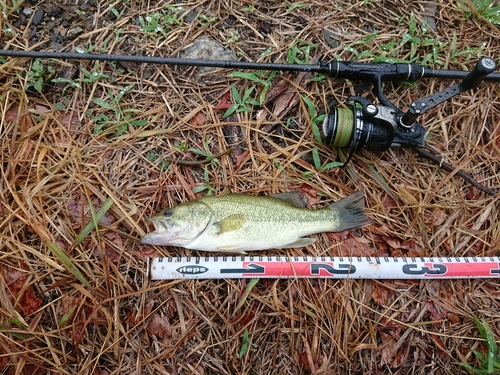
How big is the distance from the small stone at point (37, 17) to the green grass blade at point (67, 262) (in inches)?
88.0

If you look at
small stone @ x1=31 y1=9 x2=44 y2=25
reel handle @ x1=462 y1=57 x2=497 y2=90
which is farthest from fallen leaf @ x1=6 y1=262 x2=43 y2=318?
reel handle @ x1=462 y1=57 x2=497 y2=90

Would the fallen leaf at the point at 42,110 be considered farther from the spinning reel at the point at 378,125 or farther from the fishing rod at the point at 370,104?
the spinning reel at the point at 378,125

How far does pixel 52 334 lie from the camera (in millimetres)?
2875

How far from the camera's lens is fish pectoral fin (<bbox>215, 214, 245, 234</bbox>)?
3.08m

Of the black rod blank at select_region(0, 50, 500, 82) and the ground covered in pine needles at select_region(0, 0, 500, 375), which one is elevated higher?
the black rod blank at select_region(0, 50, 500, 82)

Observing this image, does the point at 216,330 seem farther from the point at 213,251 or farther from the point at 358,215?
the point at 358,215

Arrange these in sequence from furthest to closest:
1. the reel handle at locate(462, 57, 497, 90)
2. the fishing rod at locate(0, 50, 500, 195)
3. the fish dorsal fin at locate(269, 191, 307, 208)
→ the fish dorsal fin at locate(269, 191, 307, 208) → the fishing rod at locate(0, 50, 500, 195) → the reel handle at locate(462, 57, 497, 90)

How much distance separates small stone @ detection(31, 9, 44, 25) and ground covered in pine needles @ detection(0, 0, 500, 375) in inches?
0.7

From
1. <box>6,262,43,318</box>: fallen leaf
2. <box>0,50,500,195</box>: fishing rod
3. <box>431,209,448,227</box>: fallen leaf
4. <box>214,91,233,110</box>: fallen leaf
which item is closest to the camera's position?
<box>6,262,43,318</box>: fallen leaf

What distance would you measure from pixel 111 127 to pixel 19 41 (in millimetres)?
1297

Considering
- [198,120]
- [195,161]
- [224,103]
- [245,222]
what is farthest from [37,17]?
[245,222]

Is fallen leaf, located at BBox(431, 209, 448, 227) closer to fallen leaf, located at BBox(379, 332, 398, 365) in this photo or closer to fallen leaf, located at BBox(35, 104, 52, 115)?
fallen leaf, located at BBox(379, 332, 398, 365)

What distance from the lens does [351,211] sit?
3.23 m

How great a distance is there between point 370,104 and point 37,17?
3319 millimetres
